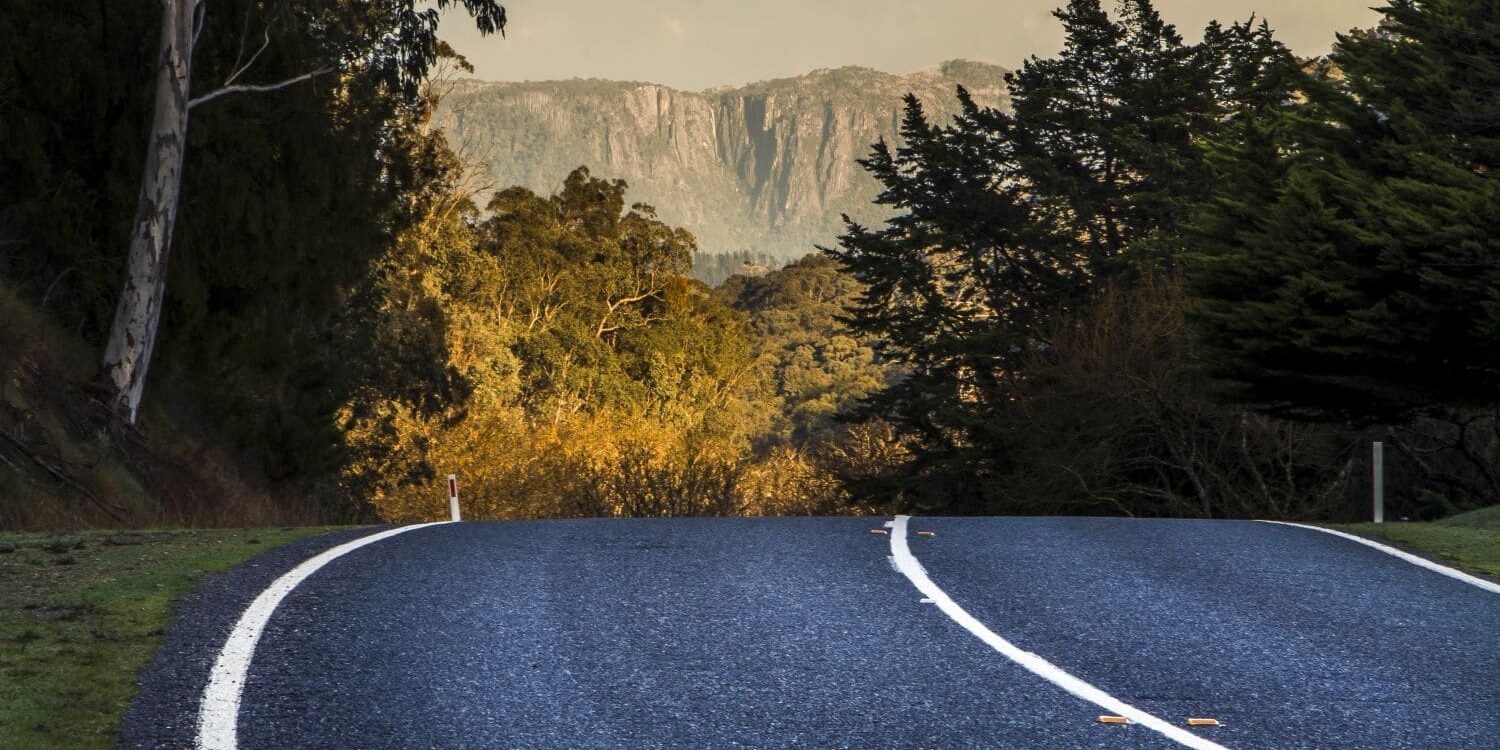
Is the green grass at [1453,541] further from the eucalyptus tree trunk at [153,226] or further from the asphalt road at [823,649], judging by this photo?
the eucalyptus tree trunk at [153,226]

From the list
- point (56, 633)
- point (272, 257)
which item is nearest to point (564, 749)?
point (56, 633)

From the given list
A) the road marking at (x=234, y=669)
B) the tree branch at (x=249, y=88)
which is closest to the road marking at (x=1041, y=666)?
the road marking at (x=234, y=669)

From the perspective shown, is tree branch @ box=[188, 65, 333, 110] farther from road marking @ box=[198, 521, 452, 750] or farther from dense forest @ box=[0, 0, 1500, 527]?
road marking @ box=[198, 521, 452, 750]

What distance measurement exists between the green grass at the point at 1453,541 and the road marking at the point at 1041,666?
3.86m

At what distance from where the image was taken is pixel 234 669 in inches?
239

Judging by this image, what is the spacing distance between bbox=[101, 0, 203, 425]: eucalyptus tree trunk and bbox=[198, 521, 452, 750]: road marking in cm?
1058

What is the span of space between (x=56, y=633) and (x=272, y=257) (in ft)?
50.1

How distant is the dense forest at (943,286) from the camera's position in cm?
1897

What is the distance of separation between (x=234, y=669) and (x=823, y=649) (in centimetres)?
261

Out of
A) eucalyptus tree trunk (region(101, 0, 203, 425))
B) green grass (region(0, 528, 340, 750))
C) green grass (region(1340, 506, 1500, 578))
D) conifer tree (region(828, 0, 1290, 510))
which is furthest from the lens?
conifer tree (region(828, 0, 1290, 510))

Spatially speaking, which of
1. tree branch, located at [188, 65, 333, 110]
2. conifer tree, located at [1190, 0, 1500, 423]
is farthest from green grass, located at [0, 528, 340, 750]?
conifer tree, located at [1190, 0, 1500, 423]

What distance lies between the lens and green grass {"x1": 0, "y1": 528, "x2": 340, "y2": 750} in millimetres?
5305

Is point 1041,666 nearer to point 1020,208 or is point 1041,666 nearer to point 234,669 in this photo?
point 234,669

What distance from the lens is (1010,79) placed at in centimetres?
4316
